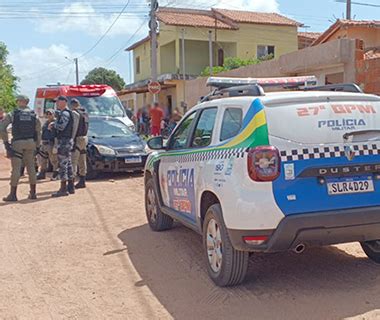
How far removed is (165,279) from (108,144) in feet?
25.7

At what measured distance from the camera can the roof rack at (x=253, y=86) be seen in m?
4.91

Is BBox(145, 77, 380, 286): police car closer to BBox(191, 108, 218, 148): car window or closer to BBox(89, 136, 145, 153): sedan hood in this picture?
BBox(191, 108, 218, 148): car window

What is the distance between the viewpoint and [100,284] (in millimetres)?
5043

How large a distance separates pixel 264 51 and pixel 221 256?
33042 millimetres

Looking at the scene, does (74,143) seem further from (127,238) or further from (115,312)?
(115,312)

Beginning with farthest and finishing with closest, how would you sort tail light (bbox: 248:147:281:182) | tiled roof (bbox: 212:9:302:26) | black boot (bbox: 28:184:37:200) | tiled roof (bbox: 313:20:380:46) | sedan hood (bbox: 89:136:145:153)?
tiled roof (bbox: 212:9:302:26) → tiled roof (bbox: 313:20:380:46) → sedan hood (bbox: 89:136:145:153) → black boot (bbox: 28:184:37:200) → tail light (bbox: 248:147:281:182)

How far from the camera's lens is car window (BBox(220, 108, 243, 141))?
4.59 m

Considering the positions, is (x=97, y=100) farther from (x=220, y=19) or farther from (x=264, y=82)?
(x=220, y=19)

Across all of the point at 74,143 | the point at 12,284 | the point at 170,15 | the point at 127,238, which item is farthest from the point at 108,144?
the point at 170,15

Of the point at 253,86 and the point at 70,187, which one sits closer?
the point at 253,86

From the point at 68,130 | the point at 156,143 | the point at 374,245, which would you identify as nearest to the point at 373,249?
the point at 374,245

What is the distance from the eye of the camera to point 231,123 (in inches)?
187

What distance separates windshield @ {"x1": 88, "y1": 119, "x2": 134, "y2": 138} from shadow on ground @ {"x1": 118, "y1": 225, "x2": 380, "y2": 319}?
7338 millimetres

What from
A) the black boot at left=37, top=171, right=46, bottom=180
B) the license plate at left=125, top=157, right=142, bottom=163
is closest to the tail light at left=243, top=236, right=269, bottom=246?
the license plate at left=125, top=157, right=142, bottom=163
